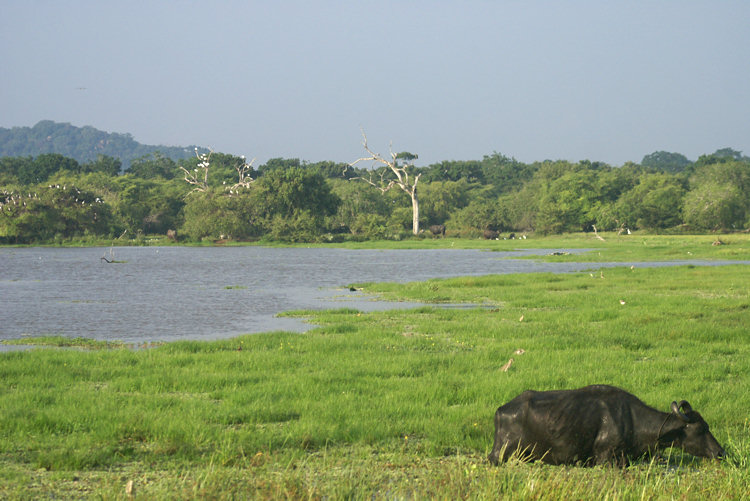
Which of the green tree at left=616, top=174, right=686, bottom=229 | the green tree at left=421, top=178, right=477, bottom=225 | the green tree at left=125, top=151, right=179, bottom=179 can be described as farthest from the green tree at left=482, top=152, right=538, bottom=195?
the green tree at left=125, top=151, right=179, bottom=179

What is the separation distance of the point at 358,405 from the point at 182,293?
2129cm

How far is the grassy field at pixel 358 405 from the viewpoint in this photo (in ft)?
21.1

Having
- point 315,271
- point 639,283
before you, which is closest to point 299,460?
point 639,283

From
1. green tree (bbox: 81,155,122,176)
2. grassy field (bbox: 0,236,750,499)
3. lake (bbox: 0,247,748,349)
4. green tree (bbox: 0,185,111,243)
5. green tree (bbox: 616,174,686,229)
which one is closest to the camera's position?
grassy field (bbox: 0,236,750,499)

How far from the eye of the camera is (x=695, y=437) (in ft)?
22.8

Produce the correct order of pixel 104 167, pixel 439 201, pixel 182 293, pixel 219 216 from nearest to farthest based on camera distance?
1. pixel 182 293
2. pixel 219 216
3. pixel 439 201
4. pixel 104 167

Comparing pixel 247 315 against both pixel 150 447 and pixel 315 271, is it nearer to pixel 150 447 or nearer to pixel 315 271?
pixel 150 447

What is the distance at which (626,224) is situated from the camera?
3440 inches

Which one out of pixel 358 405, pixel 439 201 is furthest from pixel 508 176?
pixel 358 405

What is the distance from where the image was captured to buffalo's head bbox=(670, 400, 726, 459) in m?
6.92

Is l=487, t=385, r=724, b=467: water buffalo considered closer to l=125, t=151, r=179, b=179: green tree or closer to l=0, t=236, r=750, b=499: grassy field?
l=0, t=236, r=750, b=499: grassy field

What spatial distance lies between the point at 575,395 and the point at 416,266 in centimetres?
4036

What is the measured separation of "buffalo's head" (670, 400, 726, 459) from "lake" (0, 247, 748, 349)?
13038 millimetres

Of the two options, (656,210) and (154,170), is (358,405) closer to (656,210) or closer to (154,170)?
(656,210)
